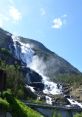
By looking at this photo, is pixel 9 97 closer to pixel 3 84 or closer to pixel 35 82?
pixel 3 84

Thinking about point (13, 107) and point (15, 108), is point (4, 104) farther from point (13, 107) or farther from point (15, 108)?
point (15, 108)

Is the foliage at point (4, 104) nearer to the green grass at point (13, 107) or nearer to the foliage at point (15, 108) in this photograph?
the green grass at point (13, 107)

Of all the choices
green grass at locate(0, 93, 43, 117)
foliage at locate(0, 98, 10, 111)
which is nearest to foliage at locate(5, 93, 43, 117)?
green grass at locate(0, 93, 43, 117)

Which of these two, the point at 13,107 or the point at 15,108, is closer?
the point at 13,107

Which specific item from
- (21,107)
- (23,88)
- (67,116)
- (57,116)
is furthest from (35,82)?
(21,107)

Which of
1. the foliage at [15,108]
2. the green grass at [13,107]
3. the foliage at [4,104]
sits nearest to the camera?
the foliage at [4,104]

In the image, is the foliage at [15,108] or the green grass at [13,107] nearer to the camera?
the green grass at [13,107]

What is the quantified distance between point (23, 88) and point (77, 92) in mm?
46352

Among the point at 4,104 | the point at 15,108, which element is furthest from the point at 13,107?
the point at 4,104

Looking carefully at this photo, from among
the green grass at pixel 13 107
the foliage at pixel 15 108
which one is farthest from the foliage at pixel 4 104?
the foliage at pixel 15 108

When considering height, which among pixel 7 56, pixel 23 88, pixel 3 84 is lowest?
pixel 3 84

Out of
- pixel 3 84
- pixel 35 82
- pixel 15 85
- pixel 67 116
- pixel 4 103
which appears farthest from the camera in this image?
pixel 35 82

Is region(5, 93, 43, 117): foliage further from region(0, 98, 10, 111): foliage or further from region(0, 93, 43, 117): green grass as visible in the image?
region(0, 98, 10, 111): foliage

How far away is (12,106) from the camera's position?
3503 cm
